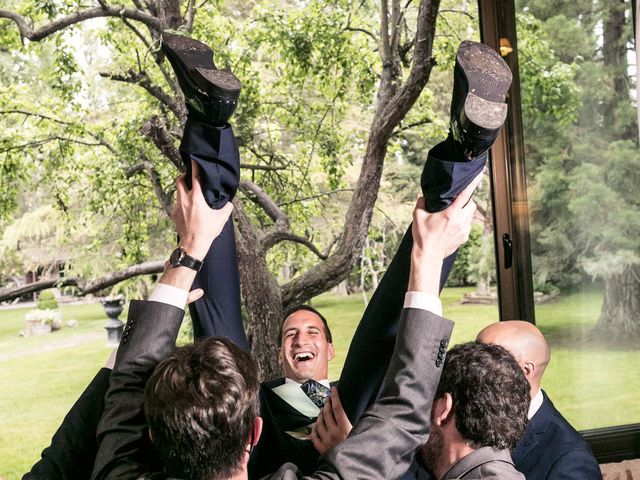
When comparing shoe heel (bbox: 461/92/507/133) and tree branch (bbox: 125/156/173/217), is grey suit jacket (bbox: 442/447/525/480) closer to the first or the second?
shoe heel (bbox: 461/92/507/133)

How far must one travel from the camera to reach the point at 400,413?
3.70 ft

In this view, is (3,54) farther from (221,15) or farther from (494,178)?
(494,178)

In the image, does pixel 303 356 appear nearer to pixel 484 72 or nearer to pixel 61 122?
pixel 484 72

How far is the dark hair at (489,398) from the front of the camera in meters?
1.47

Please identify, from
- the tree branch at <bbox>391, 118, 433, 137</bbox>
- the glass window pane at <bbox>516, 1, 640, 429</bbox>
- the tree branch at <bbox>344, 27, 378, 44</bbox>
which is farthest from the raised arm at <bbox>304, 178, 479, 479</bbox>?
the tree branch at <bbox>344, 27, 378, 44</bbox>

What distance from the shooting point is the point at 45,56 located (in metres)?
3.81

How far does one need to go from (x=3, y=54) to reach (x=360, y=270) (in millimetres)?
1961

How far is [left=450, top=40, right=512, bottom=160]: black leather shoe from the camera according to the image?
117cm

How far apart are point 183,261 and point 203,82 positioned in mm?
287

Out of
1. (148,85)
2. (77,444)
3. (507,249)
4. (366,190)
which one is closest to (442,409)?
(77,444)

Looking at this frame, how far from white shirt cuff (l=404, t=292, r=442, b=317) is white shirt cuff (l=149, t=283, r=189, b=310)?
0.35 metres

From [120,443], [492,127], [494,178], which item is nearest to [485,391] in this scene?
[492,127]

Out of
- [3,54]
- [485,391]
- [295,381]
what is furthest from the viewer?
[3,54]

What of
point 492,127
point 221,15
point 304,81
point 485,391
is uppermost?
point 221,15
